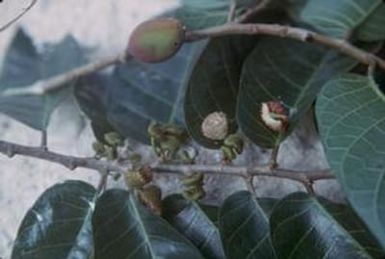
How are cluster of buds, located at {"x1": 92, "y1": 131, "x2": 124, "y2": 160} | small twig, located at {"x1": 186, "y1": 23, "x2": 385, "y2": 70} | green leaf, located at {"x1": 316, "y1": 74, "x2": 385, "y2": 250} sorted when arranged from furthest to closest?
cluster of buds, located at {"x1": 92, "y1": 131, "x2": 124, "y2": 160}, small twig, located at {"x1": 186, "y1": 23, "x2": 385, "y2": 70}, green leaf, located at {"x1": 316, "y1": 74, "x2": 385, "y2": 250}

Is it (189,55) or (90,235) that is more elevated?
(189,55)

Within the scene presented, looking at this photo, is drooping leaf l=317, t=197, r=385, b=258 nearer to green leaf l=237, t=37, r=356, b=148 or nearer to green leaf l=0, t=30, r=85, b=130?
green leaf l=237, t=37, r=356, b=148

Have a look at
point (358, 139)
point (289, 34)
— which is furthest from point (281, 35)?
point (358, 139)

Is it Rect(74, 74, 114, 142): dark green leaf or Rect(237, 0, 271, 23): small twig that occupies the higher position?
Rect(237, 0, 271, 23): small twig

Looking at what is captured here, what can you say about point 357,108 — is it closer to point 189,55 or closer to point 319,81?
point 319,81

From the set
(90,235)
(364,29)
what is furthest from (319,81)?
(90,235)

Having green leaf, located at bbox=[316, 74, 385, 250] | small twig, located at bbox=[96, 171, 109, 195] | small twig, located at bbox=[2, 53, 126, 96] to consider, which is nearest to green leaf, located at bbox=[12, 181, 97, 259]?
small twig, located at bbox=[96, 171, 109, 195]

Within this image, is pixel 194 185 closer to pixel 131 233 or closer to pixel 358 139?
pixel 131 233
